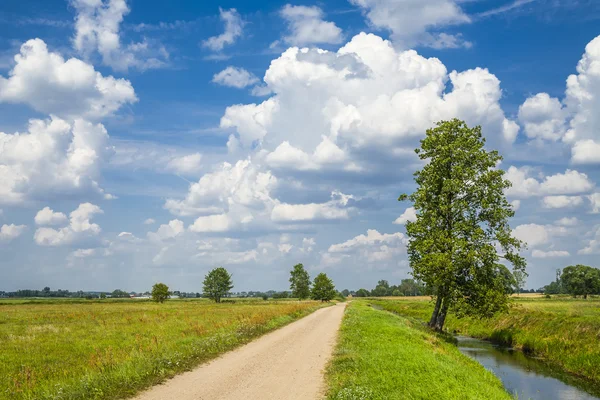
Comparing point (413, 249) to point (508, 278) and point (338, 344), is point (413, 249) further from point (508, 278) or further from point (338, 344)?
point (338, 344)

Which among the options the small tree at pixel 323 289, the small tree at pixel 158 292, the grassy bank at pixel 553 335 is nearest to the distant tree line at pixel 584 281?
the small tree at pixel 323 289

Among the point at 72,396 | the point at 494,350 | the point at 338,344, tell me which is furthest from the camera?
the point at 494,350

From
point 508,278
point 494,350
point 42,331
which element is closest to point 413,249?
point 508,278

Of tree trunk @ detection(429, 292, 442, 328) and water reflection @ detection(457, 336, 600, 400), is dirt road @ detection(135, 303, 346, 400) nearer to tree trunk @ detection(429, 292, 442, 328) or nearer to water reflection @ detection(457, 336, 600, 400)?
water reflection @ detection(457, 336, 600, 400)

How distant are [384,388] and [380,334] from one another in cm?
1363

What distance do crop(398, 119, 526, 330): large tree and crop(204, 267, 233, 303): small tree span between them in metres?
120

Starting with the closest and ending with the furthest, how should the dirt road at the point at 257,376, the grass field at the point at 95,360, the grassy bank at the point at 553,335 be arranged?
the dirt road at the point at 257,376, the grass field at the point at 95,360, the grassy bank at the point at 553,335

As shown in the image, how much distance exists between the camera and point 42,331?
114 feet

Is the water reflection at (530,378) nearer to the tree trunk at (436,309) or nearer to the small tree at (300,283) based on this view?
the tree trunk at (436,309)

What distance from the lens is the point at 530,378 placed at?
23.0 m

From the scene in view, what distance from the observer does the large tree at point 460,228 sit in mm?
31484

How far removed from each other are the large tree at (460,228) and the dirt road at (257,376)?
1217cm

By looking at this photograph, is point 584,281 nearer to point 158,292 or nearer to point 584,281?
point 584,281

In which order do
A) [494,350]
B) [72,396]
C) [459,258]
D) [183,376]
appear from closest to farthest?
[72,396], [183,376], [459,258], [494,350]
